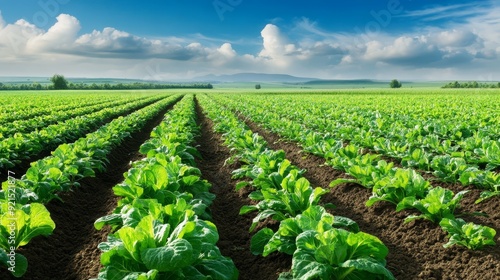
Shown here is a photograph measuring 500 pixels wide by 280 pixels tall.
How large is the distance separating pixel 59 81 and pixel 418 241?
127 metres

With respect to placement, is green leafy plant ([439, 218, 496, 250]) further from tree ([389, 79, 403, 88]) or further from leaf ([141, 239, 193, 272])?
tree ([389, 79, 403, 88])

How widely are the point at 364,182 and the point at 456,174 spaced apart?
1750 mm

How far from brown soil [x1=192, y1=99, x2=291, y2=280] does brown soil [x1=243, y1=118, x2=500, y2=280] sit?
3.84 feet

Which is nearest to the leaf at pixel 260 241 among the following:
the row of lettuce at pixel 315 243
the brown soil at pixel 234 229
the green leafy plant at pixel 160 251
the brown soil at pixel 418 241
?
the row of lettuce at pixel 315 243

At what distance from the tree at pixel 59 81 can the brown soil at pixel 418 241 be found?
125 meters

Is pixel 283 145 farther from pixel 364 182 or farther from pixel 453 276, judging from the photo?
pixel 453 276

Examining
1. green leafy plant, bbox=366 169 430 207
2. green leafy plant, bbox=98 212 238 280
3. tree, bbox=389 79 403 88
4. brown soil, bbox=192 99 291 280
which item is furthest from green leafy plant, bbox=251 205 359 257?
tree, bbox=389 79 403 88

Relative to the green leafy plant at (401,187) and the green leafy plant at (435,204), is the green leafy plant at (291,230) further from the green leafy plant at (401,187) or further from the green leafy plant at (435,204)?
the green leafy plant at (401,187)

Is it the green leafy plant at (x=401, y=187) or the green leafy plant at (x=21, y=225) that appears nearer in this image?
the green leafy plant at (x=21, y=225)

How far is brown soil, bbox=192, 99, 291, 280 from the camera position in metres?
4.19

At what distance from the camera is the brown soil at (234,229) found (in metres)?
4.19

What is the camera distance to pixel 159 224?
329cm

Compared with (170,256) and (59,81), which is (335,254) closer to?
(170,256)

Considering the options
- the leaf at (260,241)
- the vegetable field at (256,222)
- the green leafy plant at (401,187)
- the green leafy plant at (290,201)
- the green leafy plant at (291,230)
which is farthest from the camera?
the green leafy plant at (401,187)
